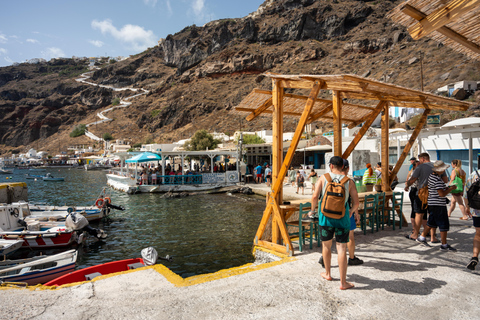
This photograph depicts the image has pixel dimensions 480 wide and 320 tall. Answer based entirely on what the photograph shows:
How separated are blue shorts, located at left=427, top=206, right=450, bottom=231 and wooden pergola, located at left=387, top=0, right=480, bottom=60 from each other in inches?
102

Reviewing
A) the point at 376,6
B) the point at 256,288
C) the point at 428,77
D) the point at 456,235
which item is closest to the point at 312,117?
the point at 456,235

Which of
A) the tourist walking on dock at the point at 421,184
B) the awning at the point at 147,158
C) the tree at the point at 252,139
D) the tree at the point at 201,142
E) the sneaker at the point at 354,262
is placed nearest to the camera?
the sneaker at the point at 354,262

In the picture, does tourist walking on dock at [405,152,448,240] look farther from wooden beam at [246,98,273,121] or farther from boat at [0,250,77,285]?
boat at [0,250,77,285]

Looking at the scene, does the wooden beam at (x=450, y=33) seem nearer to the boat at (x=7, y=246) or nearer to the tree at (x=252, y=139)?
the boat at (x=7, y=246)

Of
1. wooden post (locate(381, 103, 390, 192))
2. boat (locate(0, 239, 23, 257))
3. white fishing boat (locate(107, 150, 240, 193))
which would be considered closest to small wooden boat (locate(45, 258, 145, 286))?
boat (locate(0, 239, 23, 257))

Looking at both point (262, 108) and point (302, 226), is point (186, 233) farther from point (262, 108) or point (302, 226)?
point (302, 226)

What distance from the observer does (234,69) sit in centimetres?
9256

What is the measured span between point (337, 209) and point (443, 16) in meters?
2.35

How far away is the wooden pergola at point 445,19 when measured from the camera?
9.86 feet

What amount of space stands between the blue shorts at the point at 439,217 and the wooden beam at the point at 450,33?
2.65 meters

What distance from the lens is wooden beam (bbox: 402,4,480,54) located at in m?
3.20

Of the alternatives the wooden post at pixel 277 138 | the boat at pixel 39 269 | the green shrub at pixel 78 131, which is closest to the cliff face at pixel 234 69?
the green shrub at pixel 78 131

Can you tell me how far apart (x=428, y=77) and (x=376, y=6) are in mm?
56013

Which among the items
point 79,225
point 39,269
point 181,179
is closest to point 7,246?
point 79,225
